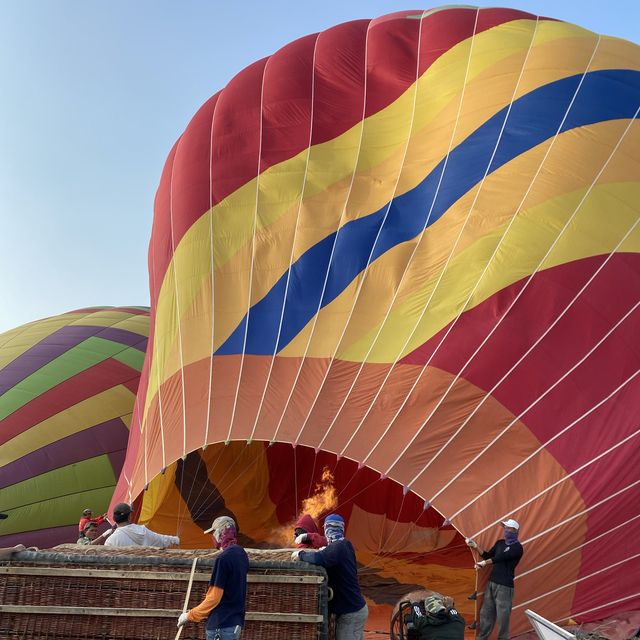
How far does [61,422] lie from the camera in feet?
33.3

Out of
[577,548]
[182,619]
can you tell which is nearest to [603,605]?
[577,548]

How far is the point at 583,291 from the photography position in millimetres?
5977

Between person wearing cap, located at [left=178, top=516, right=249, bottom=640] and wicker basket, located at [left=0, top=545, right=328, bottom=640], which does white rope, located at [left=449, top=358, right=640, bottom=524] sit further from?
person wearing cap, located at [left=178, top=516, right=249, bottom=640]

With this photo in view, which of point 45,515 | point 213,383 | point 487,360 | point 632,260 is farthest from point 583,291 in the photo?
point 45,515

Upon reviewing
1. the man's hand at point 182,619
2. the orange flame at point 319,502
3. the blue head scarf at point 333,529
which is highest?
the orange flame at point 319,502

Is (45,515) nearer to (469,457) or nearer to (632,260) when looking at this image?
Answer: (469,457)

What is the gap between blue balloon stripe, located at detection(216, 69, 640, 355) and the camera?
6582 millimetres

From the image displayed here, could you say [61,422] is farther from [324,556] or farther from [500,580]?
[324,556]

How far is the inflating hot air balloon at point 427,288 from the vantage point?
223 inches


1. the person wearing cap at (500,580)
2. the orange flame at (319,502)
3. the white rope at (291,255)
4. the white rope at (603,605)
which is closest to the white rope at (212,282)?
the white rope at (291,255)

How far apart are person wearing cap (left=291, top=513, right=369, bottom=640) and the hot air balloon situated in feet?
20.6

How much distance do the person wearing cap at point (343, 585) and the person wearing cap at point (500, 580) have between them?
1.57m

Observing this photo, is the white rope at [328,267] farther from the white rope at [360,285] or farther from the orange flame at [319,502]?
the orange flame at [319,502]

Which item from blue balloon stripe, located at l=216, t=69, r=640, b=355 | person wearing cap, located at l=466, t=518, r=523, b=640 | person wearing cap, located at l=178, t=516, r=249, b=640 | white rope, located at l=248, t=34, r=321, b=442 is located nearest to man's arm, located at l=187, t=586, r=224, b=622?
person wearing cap, located at l=178, t=516, r=249, b=640
